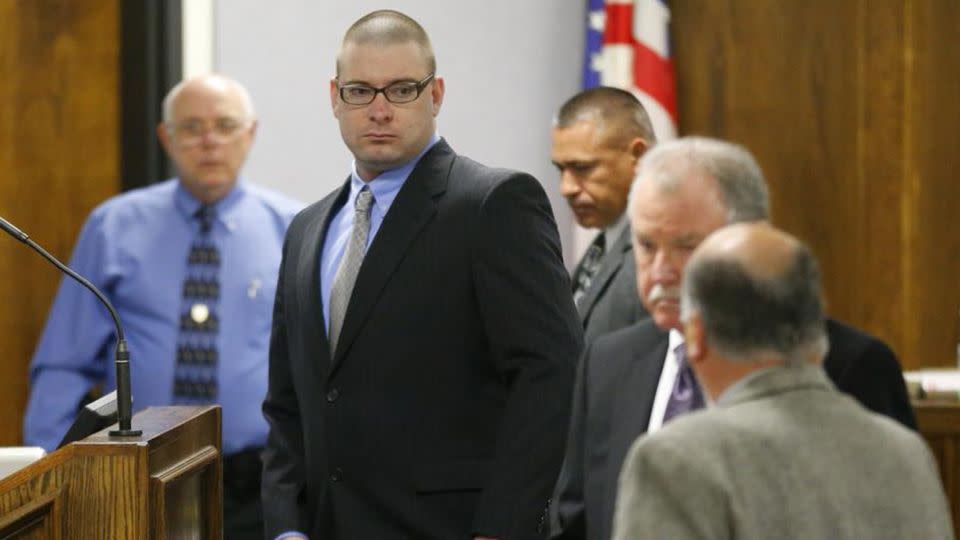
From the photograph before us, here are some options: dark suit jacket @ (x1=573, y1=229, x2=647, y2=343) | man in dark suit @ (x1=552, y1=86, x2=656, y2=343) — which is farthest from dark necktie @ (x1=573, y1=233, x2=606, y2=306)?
dark suit jacket @ (x1=573, y1=229, x2=647, y2=343)

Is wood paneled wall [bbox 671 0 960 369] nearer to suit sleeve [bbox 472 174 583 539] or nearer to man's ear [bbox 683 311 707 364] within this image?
suit sleeve [bbox 472 174 583 539]

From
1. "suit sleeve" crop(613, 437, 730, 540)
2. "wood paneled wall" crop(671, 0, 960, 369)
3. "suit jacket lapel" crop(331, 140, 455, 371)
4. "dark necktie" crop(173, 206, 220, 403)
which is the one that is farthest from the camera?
"wood paneled wall" crop(671, 0, 960, 369)

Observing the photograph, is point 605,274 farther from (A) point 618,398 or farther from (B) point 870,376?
(B) point 870,376

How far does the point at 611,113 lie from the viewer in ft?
14.4

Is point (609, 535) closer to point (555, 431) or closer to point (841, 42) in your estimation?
point (555, 431)

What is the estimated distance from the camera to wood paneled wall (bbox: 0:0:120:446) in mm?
5734

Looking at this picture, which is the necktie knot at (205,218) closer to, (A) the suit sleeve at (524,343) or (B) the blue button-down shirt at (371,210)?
(B) the blue button-down shirt at (371,210)

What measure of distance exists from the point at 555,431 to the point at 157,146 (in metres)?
3.00

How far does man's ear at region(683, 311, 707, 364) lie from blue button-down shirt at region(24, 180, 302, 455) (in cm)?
298

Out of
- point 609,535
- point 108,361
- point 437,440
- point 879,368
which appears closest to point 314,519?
point 437,440

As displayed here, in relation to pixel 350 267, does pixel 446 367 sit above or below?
below

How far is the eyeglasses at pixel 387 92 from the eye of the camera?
3.37m

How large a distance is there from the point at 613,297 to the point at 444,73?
2231 mm

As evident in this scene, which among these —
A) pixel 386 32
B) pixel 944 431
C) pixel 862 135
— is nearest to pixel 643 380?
pixel 386 32
